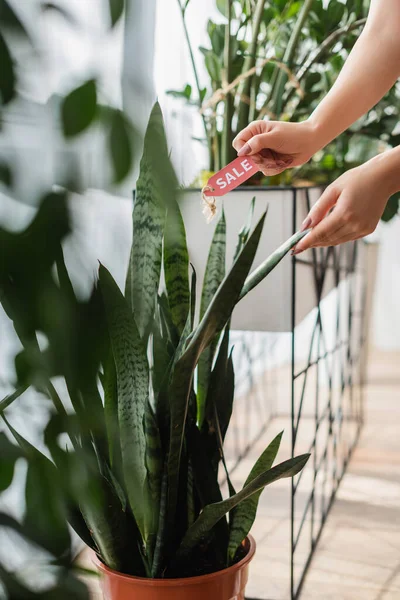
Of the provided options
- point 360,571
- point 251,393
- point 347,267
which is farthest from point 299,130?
point 251,393

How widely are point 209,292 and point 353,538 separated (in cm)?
92

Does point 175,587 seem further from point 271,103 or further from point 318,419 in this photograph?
point 318,419

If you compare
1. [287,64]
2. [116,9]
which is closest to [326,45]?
[287,64]

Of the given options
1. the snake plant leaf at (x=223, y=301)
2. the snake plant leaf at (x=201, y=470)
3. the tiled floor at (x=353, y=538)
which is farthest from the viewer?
the tiled floor at (x=353, y=538)

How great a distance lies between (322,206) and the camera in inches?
31.7

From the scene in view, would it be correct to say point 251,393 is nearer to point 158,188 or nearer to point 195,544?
point 195,544

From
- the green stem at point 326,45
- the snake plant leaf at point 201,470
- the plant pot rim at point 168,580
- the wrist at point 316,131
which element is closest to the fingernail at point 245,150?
the wrist at point 316,131

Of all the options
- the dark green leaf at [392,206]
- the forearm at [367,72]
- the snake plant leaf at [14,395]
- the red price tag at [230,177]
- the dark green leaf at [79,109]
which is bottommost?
the snake plant leaf at [14,395]

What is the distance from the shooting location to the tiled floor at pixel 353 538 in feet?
4.61

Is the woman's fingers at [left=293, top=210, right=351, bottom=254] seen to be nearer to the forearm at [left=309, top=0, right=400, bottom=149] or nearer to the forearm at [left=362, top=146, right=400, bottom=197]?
the forearm at [left=362, top=146, right=400, bottom=197]

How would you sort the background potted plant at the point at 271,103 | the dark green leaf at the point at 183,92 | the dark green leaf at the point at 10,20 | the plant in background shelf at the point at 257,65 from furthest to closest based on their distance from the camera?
the dark green leaf at the point at 183,92 < the plant in background shelf at the point at 257,65 < the background potted plant at the point at 271,103 < the dark green leaf at the point at 10,20

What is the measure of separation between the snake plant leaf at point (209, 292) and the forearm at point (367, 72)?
197 mm

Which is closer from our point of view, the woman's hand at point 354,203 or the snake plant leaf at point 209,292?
the woman's hand at point 354,203

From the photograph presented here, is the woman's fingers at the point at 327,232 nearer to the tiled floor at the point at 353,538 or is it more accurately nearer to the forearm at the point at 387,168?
the forearm at the point at 387,168
